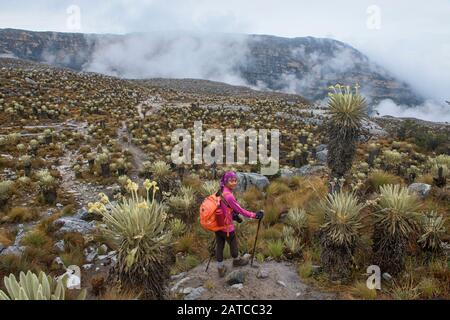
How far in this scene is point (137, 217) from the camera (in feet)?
16.3

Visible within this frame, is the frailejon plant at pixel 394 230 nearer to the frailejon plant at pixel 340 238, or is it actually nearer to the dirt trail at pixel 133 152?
the frailejon plant at pixel 340 238

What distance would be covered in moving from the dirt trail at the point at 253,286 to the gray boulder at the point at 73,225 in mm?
4032

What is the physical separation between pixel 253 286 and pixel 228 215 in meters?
1.23

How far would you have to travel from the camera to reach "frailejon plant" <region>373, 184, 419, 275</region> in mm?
5633

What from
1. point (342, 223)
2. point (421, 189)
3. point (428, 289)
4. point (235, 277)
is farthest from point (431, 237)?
point (235, 277)

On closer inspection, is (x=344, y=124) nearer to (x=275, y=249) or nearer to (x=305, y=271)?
(x=275, y=249)

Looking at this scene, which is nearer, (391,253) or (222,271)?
(391,253)

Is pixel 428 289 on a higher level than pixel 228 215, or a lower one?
lower

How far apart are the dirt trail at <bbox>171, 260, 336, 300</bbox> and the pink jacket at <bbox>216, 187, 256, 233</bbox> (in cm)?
87

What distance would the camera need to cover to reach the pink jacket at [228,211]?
18.7ft

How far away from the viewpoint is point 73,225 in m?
9.43

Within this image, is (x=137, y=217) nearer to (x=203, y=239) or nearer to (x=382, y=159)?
(x=203, y=239)

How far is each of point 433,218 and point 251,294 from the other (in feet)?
11.7

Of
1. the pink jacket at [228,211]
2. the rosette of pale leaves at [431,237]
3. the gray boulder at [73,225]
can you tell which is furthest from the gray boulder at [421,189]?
the gray boulder at [73,225]
